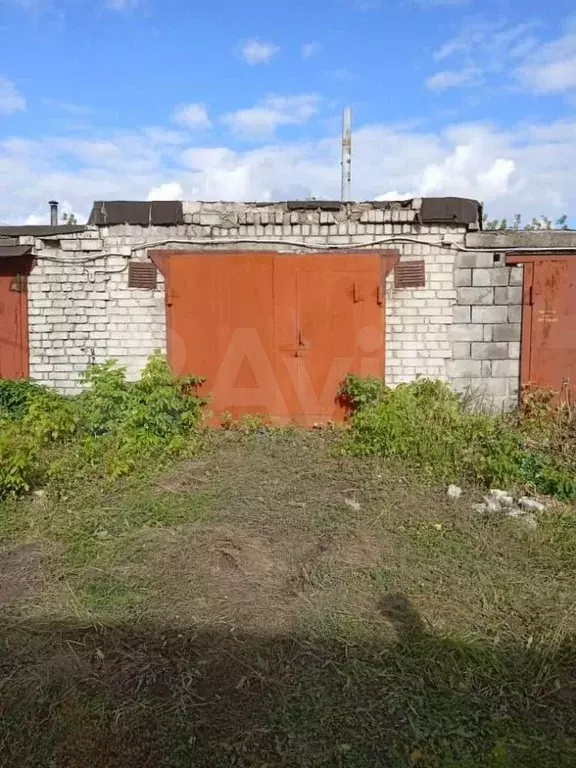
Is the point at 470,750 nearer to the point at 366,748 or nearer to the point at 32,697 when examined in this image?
the point at 366,748

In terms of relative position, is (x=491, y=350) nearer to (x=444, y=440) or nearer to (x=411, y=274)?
(x=411, y=274)

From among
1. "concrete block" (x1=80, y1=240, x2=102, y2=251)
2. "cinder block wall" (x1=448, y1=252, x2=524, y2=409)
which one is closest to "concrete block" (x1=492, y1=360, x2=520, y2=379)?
"cinder block wall" (x1=448, y1=252, x2=524, y2=409)

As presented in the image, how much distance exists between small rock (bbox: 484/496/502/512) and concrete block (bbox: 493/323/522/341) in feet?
9.02

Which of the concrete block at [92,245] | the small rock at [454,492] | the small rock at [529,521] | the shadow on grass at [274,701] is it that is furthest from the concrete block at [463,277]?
the shadow on grass at [274,701]

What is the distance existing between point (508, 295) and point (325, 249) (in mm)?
2236

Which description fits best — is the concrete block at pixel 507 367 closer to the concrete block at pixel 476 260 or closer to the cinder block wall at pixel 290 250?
the cinder block wall at pixel 290 250

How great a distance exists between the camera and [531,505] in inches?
180

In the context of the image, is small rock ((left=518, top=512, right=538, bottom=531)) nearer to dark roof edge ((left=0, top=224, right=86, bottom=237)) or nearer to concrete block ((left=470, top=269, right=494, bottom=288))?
concrete block ((left=470, top=269, right=494, bottom=288))

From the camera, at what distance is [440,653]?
2863 mm

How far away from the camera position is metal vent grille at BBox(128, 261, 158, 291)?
697cm

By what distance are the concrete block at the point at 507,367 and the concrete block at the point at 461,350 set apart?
344 millimetres

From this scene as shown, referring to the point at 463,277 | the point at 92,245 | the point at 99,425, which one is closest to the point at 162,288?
the point at 92,245

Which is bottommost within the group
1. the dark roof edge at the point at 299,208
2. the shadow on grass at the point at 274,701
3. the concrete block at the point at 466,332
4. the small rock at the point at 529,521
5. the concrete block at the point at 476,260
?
the shadow on grass at the point at 274,701

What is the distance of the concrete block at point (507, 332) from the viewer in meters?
6.92
